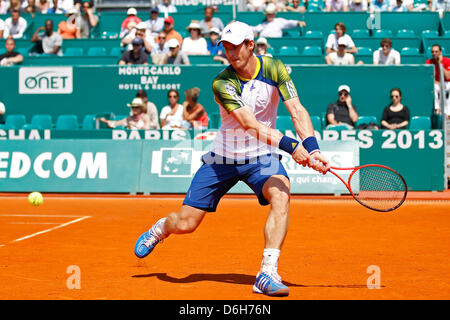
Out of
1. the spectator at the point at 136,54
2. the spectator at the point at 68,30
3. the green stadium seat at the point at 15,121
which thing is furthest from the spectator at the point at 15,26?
the spectator at the point at 136,54

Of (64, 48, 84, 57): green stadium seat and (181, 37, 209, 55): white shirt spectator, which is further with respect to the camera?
(64, 48, 84, 57): green stadium seat

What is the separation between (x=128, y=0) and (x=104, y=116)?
701cm

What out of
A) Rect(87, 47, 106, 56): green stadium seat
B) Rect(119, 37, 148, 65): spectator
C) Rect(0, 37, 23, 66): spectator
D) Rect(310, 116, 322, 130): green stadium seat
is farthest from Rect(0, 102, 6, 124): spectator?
Rect(310, 116, 322, 130): green stadium seat

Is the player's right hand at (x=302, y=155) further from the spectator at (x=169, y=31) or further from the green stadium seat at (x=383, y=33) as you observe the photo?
the green stadium seat at (x=383, y=33)

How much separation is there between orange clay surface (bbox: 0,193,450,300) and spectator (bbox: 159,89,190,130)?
2717mm

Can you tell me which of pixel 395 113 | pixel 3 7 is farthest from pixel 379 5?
pixel 3 7

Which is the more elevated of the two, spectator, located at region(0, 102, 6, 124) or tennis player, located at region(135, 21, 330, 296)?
spectator, located at region(0, 102, 6, 124)

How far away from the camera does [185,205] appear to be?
5504 millimetres

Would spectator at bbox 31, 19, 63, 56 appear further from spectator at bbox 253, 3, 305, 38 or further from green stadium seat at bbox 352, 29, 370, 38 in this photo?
green stadium seat at bbox 352, 29, 370, 38

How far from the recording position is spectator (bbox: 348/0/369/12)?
1753 cm

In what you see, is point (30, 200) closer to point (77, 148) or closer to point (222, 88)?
point (77, 148)

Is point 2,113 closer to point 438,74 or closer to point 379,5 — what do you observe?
point 438,74

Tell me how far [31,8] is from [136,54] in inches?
239

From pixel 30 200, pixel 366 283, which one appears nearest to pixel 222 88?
pixel 366 283
